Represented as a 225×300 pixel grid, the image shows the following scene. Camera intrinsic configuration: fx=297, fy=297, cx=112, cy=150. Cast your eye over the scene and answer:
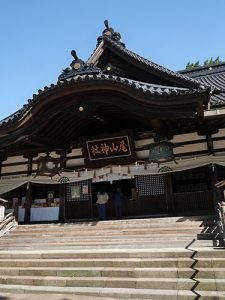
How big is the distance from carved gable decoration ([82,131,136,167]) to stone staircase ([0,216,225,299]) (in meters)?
2.85

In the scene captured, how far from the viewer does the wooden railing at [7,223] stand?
10777 mm

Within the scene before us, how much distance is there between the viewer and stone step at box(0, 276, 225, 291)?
19.1ft

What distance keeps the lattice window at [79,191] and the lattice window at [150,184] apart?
2205 mm

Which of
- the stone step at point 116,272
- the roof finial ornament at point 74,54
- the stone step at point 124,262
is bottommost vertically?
the stone step at point 116,272

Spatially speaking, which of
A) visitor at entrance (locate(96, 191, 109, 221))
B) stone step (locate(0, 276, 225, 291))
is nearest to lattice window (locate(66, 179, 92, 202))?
visitor at entrance (locate(96, 191, 109, 221))

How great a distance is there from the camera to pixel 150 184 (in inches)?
463

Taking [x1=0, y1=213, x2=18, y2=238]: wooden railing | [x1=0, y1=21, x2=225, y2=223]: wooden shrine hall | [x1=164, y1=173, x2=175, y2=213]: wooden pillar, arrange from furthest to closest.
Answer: [x1=164, y1=173, x2=175, y2=213]: wooden pillar
[x1=0, y1=213, x2=18, y2=238]: wooden railing
[x1=0, y1=21, x2=225, y2=223]: wooden shrine hall

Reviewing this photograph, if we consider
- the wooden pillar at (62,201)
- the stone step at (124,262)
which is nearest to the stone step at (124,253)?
the stone step at (124,262)

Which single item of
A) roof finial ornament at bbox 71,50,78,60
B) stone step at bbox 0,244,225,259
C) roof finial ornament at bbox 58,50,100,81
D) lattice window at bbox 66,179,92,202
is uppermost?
roof finial ornament at bbox 71,50,78,60

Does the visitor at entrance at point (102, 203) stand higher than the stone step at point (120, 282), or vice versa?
the visitor at entrance at point (102, 203)

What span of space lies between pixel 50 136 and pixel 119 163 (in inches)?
117

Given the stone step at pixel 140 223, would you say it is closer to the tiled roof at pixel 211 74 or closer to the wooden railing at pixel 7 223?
the wooden railing at pixel 7 223

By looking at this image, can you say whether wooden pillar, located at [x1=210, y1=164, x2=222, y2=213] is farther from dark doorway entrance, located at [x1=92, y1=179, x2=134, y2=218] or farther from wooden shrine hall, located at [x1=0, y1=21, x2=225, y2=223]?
dark doorway entrance, located at [x1=92, y1=179, x2=134, y2=218]

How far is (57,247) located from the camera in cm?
892
